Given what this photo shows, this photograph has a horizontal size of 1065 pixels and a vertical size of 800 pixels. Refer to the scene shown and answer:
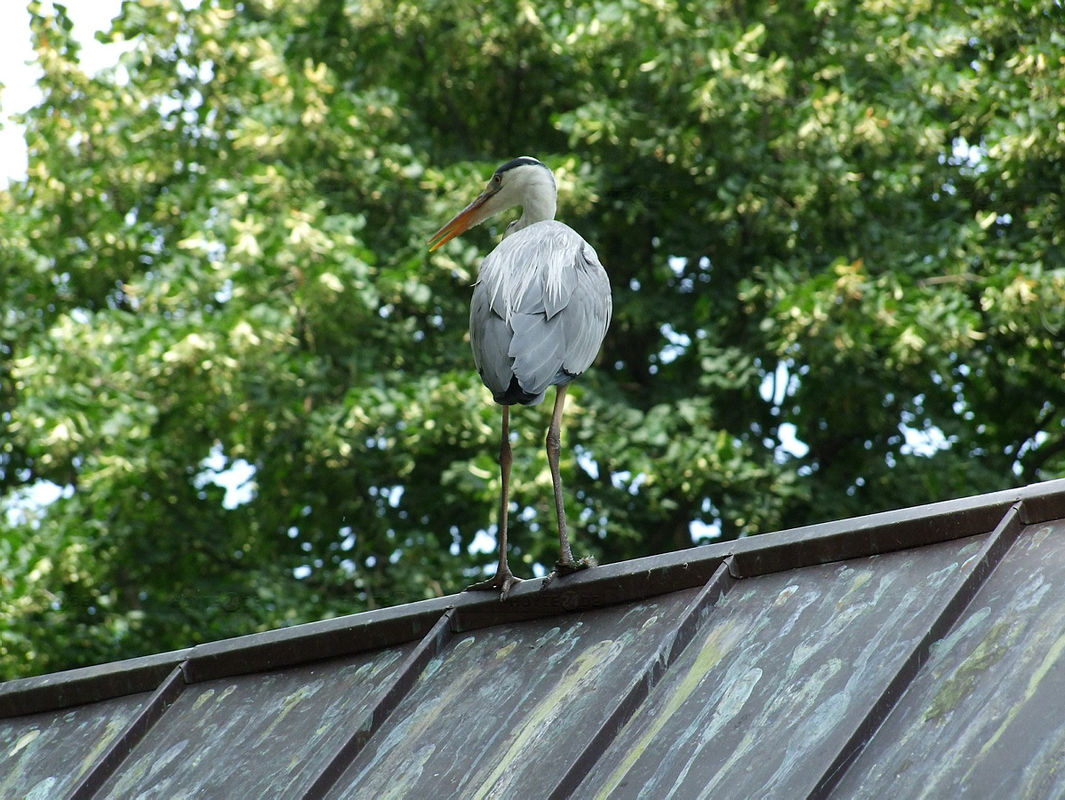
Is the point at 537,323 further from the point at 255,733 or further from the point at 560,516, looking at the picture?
the point at 255,733

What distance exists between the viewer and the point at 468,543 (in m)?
10.3

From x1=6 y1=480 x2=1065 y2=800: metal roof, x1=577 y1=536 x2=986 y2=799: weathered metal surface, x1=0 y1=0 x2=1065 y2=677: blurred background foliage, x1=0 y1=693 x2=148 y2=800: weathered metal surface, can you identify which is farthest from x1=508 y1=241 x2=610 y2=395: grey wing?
x1=0 y1=0 x2=1065 y2=677: blurred background foliage

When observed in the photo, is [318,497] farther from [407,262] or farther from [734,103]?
[734,103]

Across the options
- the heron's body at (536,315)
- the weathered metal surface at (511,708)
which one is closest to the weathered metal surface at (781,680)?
the weathered metal surface at (511,708)

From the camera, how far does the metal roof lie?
8.61 feet

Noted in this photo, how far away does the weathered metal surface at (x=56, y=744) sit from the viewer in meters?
3.94

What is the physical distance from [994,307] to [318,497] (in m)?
4.58

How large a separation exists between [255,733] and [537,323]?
1.38 metres

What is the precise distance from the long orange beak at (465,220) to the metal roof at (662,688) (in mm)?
2616

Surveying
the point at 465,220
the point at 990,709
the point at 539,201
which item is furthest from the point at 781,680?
the point at 465,220

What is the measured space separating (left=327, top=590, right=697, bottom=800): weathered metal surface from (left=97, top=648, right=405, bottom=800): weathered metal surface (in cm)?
15

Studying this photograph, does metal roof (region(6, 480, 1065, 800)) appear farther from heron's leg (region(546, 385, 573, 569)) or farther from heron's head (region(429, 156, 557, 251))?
heron's head (region(429, 156, 557, 251))

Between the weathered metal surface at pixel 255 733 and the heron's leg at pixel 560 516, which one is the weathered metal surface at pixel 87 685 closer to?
the weathered metal surface at pixel 255 733

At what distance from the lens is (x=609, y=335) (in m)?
11.3
